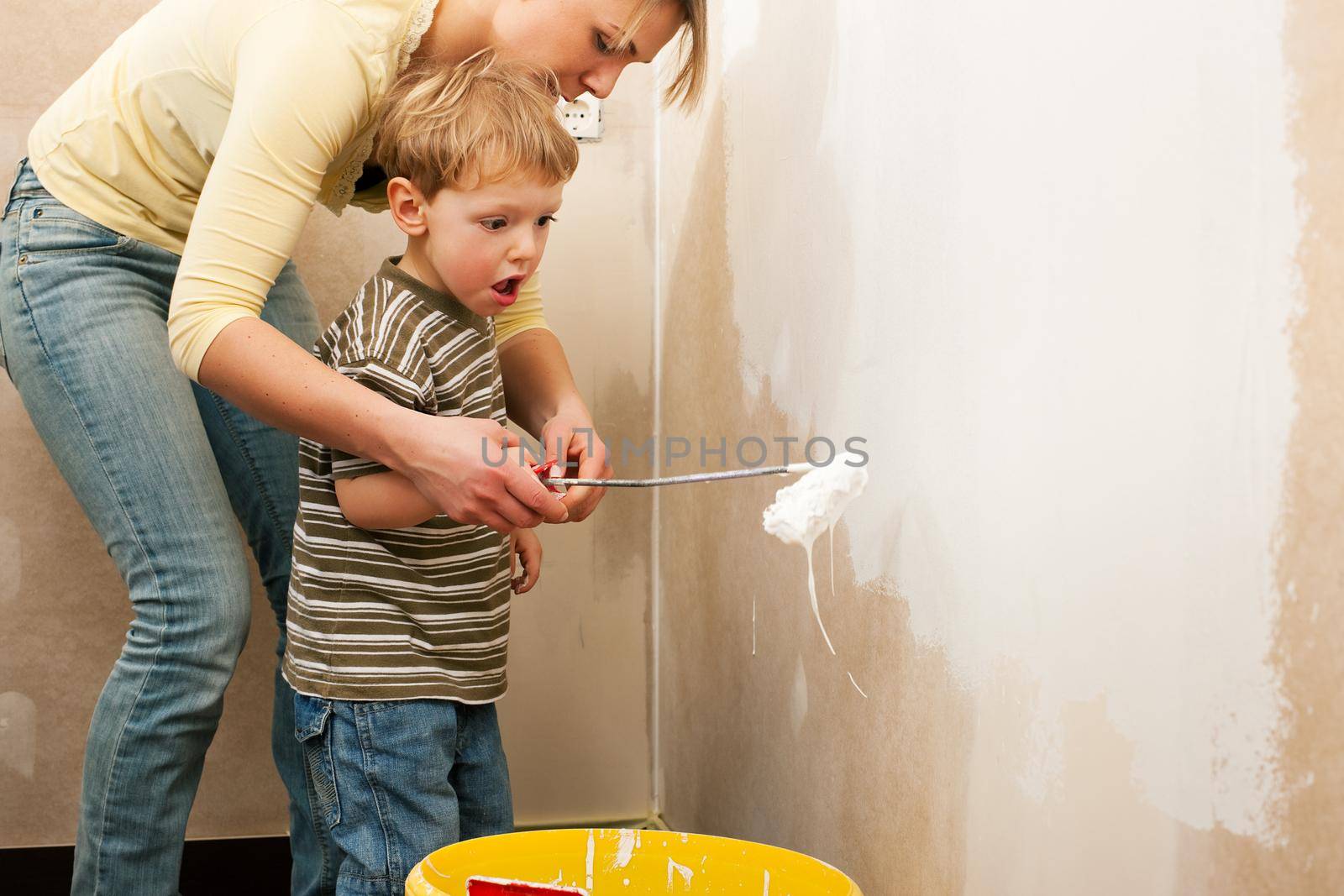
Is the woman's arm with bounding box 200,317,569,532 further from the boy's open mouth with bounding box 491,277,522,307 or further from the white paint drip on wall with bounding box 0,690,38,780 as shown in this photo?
the white paint drip on wall with bounding box 0,690,38,780

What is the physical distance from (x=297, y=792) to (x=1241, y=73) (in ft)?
3.87

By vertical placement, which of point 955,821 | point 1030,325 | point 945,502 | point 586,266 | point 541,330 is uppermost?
point 586,266

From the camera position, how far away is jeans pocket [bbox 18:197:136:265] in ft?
3.52

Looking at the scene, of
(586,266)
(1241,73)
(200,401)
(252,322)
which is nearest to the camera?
(1241,73)

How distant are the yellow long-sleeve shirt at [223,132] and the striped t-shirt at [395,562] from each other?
0.11m

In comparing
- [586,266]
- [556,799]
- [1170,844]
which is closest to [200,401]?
[586,266]

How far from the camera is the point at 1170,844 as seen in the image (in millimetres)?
567

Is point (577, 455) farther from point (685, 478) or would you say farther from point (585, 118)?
point (585, 118)

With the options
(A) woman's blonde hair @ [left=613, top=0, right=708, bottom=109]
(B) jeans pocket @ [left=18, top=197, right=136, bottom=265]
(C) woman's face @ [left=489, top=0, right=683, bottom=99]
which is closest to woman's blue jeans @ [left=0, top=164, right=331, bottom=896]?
(B) jeans pocket @ [left=18, top=197, right=136, bottom=265]

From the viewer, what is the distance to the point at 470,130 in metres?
0.99

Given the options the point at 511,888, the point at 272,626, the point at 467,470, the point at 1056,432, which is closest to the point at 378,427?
the point at 467,470

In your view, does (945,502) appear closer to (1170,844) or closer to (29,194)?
(1170,844)

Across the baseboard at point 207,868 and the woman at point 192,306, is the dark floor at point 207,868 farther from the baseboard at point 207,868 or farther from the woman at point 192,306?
the woman at point 192,306

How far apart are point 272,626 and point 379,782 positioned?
2.20 feet
